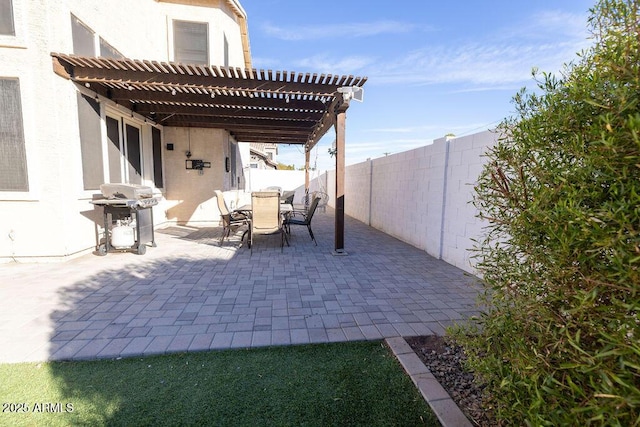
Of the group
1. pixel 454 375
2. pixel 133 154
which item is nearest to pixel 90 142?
pixel 133 154

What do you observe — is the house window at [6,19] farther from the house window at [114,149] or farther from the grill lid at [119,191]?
the grill lid at [119,191]

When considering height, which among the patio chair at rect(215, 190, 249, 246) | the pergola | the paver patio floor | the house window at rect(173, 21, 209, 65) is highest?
the house window at rect(173, 21, 209, 65)

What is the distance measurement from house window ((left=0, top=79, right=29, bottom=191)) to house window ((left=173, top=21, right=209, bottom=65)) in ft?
14.7

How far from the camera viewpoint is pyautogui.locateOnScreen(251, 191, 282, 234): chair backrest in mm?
5453

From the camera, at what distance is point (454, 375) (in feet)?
6.56

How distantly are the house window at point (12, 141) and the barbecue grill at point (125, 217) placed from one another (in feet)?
3.35

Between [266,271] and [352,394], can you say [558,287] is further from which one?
[266,271]

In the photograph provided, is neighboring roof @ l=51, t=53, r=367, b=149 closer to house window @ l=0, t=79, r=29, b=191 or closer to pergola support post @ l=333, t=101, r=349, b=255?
pergola support post @ l=333, t=101, r=349, b=255

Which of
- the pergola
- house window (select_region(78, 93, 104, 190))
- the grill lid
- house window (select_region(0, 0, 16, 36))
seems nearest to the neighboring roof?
the pergola

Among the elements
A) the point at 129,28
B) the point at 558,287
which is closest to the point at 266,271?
the point at 558,287

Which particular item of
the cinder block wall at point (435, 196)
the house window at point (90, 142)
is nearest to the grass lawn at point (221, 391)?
the cinder block wall at point (435, 196)

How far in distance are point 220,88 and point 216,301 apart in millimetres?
3549

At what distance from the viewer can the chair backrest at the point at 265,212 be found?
17.9 ft

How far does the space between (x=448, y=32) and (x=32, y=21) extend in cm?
843
